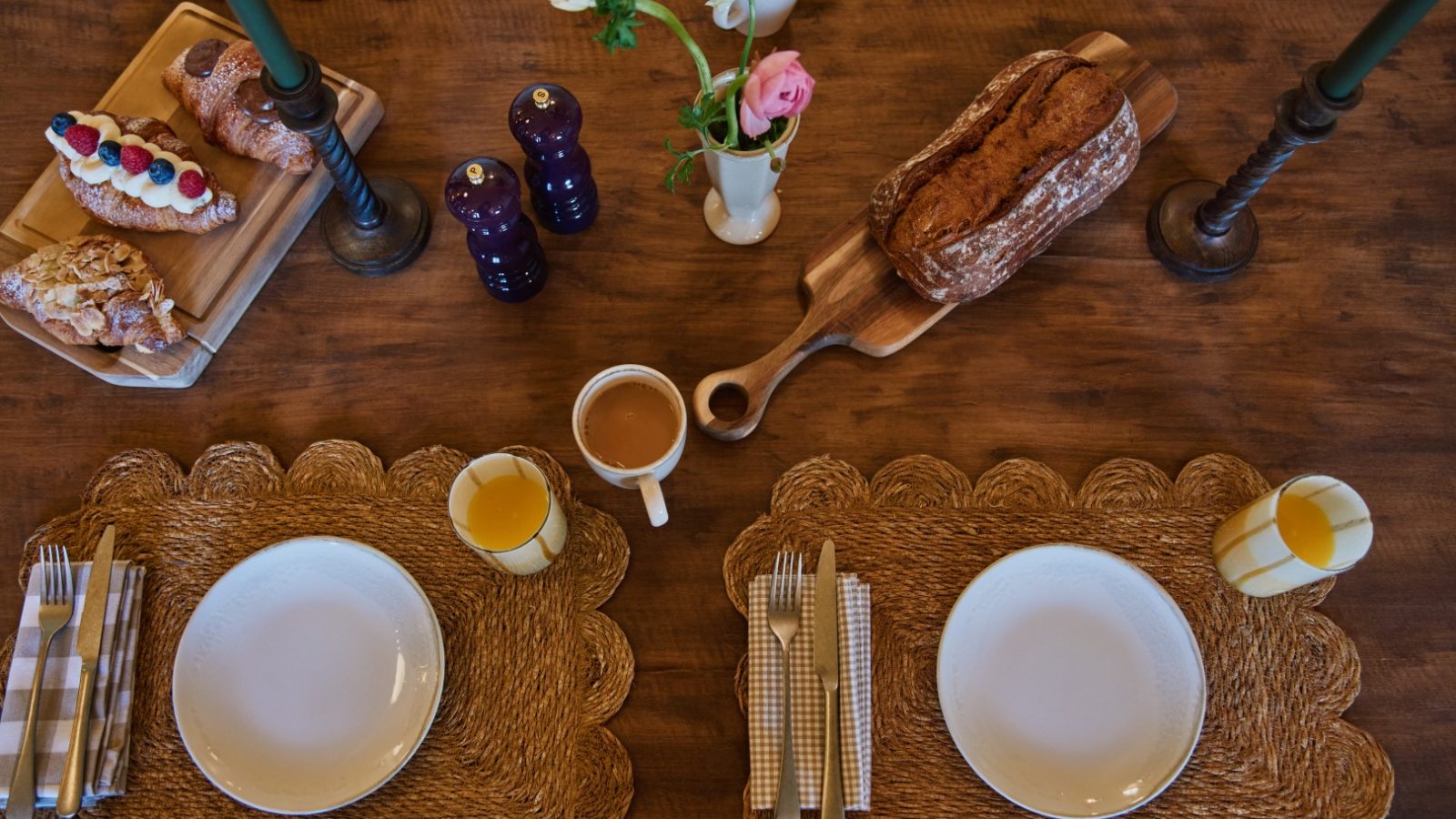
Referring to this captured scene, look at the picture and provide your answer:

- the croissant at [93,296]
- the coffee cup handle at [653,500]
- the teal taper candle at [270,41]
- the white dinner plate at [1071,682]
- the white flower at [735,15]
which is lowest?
the white dinner plate at [1071,682]

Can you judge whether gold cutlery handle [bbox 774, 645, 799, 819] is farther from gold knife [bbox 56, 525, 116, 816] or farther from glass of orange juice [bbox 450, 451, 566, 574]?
gold knife [bbox 56, 525, 116, 816]

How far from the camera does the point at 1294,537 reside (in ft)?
3.50

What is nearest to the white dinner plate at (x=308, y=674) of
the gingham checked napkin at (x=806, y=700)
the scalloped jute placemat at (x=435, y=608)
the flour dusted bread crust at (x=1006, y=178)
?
the scalloped jute placemat at (x=435, y=608)

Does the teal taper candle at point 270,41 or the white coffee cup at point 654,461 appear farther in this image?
the white coffee cup at point 654,461

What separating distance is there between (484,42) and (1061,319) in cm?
94

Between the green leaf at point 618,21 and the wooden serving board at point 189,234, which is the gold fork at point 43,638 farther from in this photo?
the green leaf at point 618,21

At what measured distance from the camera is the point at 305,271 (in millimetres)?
1261

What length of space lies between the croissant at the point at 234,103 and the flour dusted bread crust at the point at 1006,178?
81cm

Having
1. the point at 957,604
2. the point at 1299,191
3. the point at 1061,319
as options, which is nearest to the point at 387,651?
the point at 957,604

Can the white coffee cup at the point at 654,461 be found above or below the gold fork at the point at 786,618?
above

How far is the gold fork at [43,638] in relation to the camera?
976 mm

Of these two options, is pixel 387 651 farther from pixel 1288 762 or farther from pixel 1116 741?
pixel 1288 762

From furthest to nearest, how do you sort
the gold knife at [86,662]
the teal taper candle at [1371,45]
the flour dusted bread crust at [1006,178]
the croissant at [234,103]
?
the croissant at [234,103], the flour dusted bread crust at [1006,178], the gold knife at [86,662], the teal taper candle at [1371,45]

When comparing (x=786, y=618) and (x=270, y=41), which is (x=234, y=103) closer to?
(x=270, y=41)
